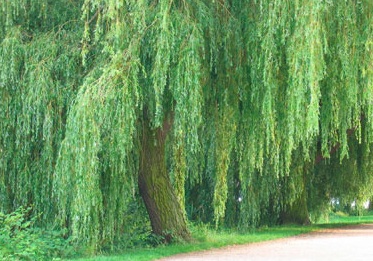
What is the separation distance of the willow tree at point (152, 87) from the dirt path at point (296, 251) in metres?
1.11

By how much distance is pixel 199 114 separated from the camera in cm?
1041

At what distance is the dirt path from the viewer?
1125 centimetres

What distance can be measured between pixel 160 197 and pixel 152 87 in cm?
319

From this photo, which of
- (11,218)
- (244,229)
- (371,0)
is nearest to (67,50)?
(11,218)

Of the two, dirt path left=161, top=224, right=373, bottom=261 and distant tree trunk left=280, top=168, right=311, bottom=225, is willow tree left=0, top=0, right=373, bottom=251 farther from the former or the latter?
distant tree trunk left=280, top=168, right=311, bottom=225

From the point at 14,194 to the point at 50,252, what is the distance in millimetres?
1164

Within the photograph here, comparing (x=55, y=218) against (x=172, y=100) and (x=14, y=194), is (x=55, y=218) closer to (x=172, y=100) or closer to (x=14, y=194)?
(x=14, y=194)

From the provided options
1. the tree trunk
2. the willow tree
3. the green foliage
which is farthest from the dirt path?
the green foliage

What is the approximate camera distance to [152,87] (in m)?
10.5

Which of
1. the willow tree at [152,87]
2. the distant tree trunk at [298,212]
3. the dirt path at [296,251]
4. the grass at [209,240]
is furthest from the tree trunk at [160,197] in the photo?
the distant tree trunk at [298,212]

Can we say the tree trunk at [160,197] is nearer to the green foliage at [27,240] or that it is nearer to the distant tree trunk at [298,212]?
the green foliage at [27,240]

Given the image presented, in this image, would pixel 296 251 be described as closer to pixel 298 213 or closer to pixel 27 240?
pixel 27 240

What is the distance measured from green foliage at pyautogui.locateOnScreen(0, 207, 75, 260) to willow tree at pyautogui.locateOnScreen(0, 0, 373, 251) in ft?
0.95

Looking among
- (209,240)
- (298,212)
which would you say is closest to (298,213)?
(298,212)
